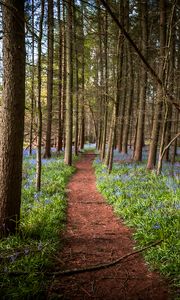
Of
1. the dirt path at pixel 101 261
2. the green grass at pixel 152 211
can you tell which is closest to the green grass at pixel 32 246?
the dirt path at pixel 101 261

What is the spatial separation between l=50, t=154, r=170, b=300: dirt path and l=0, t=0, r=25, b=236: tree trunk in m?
1.51

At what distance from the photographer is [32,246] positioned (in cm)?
561

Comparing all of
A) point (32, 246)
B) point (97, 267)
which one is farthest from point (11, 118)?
point (97, 267)

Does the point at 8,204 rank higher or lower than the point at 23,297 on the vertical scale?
higher

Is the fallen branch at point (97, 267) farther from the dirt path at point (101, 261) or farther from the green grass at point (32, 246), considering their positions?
the green grass at point (32, 246)

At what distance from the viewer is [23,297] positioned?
4.01 m

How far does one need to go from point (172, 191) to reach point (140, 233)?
3.57 metres

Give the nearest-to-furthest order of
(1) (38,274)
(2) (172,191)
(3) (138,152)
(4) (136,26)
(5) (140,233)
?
(1) (38,274), (5) (140,233), (2) (172,191), (3) (138,152), (4) (136,26)

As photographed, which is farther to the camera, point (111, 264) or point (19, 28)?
point (19, 28)

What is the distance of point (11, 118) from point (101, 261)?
135 inches

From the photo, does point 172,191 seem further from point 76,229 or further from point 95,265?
point 95,265

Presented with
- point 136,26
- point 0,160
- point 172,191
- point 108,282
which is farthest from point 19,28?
point 136,26

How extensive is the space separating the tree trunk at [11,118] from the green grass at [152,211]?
2975mm

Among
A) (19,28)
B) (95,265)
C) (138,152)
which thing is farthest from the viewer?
(138,152)
